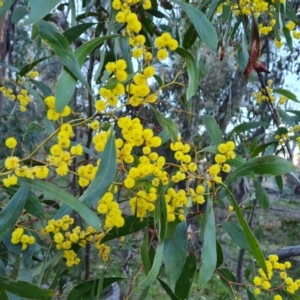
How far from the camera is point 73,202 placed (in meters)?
0.55

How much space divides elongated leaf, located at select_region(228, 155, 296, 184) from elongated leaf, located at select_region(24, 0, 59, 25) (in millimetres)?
417

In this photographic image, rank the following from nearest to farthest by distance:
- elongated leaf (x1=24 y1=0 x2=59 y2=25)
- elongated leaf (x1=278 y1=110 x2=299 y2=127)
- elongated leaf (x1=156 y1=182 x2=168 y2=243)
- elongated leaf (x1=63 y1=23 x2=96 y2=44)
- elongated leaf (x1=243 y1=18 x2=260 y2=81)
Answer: elongated leaf (x1=24 y1=0 x2=59 y2=25), elongated leaf (x1=156 y1=182 x2=168 y2=243), elongated leaf (x1=63 y1=23 x2=96 y2=44), elongated leaf (x1=243 y1=18 x2=260 y2=81), elongated leaf (x1=278 y1=110 x2=299 y2=127)

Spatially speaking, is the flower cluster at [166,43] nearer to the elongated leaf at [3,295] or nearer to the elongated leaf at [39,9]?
the elongated leaf at [39,9]

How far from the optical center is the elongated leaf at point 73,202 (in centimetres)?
54

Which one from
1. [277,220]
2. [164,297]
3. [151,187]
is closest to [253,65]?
[151,187]

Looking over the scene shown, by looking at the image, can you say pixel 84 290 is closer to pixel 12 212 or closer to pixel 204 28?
pixel 12 212

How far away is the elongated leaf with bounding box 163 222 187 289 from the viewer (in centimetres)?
72

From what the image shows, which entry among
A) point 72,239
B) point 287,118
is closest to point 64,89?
point 72,239

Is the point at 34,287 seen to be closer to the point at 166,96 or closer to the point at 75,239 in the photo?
the point at 75,239

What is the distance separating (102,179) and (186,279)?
41 cm

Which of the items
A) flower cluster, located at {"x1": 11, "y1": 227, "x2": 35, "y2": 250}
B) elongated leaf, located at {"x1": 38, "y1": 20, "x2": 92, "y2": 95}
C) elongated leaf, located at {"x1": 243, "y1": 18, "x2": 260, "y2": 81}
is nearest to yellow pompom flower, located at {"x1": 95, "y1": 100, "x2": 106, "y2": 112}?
elongated leaf, located at {"x1": 38, "y1": 20, "x2": 92, "y2": 95}

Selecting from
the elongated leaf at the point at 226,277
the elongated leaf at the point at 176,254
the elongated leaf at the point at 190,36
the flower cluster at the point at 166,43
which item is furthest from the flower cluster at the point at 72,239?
the elongated leaf at the point at 190,36

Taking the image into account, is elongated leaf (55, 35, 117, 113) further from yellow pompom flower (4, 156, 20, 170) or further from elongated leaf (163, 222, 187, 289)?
elongated leaf (163, 222, 187, 289)

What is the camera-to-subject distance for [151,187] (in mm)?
642
